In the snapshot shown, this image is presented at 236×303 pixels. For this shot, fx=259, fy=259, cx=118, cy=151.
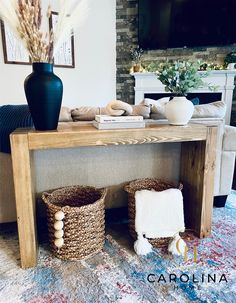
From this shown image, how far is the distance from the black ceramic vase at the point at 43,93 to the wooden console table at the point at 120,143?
90 mm

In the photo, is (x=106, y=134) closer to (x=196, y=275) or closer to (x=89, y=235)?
(x=89, y=235)

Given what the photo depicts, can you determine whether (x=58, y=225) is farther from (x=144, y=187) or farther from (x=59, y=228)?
(x=144, y=187)

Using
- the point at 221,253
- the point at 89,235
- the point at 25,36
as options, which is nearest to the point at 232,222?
the point at 221,253

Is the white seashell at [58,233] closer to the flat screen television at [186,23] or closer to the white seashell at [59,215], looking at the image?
the white seashell at [59,215]

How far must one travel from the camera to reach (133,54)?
14.9 ft

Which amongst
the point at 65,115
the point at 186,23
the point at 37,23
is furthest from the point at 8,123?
the point at 186,23

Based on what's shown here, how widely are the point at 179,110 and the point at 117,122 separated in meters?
0.40

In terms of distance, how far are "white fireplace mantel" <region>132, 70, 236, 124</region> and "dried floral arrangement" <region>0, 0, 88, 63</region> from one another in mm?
3155

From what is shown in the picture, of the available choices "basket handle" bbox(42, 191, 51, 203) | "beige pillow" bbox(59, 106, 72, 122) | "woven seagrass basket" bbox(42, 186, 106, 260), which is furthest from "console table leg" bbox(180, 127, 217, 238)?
"basket handle" bbox(42, 191, 51, 203)

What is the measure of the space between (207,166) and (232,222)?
1.92 feet

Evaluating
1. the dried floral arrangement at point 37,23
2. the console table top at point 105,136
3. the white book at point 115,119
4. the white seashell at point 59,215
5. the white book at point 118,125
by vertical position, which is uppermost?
the dried floral arrangement at point 37,23

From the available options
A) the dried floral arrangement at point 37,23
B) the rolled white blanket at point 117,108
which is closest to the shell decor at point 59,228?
the rolled white blanket at point 117,108

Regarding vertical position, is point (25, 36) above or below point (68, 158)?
above

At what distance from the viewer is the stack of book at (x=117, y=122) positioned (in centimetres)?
141
